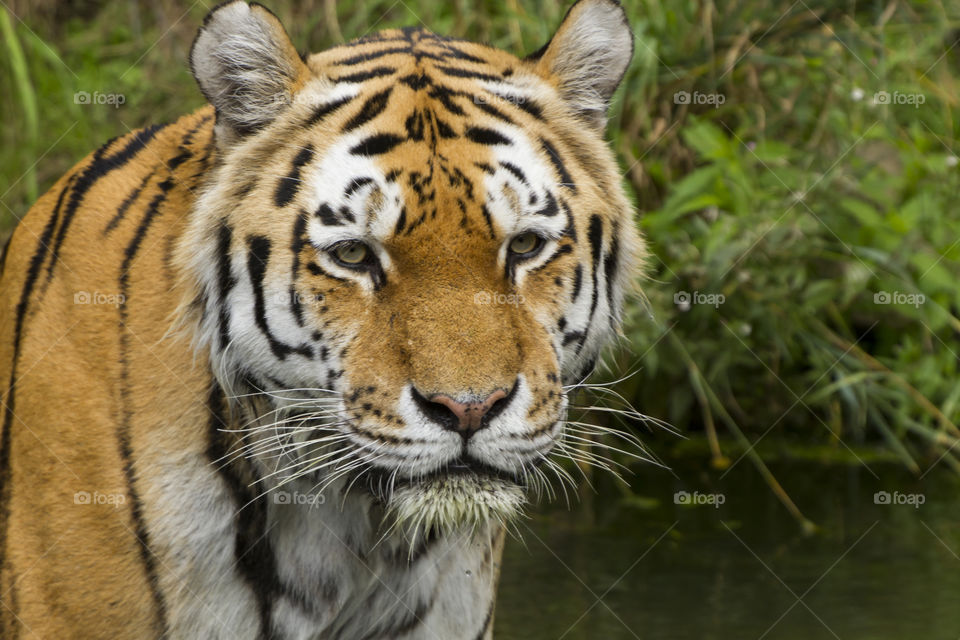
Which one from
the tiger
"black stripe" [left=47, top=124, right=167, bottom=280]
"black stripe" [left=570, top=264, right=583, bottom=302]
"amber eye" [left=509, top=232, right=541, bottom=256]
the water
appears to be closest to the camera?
the tiger

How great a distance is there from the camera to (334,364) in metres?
2.12

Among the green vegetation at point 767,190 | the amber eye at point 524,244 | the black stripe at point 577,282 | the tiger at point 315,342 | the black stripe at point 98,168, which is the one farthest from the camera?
the green vegetation at point 767,190

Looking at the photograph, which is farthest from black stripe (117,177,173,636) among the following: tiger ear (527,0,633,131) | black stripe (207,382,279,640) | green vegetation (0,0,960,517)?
green vegetation (0,0,960,517)

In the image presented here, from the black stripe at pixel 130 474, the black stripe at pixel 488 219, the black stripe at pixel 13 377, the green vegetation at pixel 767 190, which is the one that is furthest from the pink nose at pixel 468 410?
the green vegetation at pixel 767 190

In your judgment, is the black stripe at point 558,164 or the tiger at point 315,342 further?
the black stripe at point 558,164

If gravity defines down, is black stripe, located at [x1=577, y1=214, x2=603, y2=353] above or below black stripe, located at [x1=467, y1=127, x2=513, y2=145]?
below

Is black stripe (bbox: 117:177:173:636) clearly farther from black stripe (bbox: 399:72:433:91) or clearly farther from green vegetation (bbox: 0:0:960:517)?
green vegetation (bbox: 0:0:960:517)

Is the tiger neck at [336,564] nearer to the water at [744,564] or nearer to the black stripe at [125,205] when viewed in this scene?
the black stripe at [125,205]

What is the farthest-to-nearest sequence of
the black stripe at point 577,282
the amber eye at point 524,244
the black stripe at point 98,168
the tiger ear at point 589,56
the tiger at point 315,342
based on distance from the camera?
the black stripe at point 98,168 → the tiger ear at point 589,56 → the black stripe at point 577,282 → the amber eye at point 524,244 → the tiger at point 315,342

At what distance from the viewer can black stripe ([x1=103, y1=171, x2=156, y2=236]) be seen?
2.47 m

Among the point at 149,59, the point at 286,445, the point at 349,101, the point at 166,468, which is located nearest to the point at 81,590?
the point at 166,468

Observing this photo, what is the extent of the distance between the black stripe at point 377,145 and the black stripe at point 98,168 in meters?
0.62

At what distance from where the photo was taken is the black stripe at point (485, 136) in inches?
88.0

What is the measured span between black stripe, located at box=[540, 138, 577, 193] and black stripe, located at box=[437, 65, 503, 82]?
0.16m
